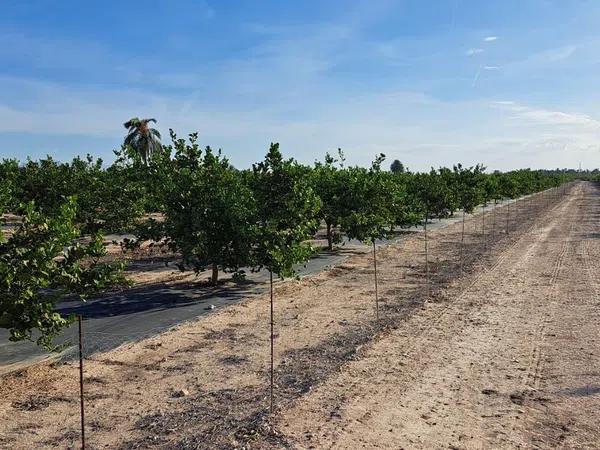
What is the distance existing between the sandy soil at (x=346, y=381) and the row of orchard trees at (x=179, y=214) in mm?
1219

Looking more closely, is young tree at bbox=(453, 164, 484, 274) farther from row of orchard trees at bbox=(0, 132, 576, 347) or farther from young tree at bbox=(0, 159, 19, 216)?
young tree at bbox=(0, 159, 19, 216)

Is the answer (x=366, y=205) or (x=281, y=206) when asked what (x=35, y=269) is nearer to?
(x=281, y=206)

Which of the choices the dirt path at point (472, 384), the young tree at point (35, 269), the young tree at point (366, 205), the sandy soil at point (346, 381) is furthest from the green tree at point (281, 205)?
the young tree at point (35, 269)

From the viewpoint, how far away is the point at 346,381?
8086 millimetres

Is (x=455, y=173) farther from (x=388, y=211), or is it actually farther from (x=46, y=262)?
(x=46, y=262)

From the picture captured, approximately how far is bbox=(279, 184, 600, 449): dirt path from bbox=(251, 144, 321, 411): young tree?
3.83 metres

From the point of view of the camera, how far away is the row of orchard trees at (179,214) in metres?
7.22

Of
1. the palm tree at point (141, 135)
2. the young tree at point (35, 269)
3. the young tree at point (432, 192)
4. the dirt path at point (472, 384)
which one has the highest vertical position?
the palm tree at point (141, 135)

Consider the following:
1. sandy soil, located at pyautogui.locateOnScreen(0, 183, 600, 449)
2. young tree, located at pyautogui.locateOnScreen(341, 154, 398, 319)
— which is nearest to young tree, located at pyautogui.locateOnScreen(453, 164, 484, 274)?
young tree, located at pyautogui.locateOnScreen(341, 154, 398, 319)

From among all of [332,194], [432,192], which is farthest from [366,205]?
[432,192]

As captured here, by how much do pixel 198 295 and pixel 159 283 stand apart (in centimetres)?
217

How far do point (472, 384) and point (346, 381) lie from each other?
72.6 inches

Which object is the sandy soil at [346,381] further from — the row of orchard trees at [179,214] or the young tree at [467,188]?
the young tree at [467,188]

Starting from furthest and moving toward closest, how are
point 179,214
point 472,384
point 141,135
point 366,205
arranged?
1. point 141,135
2. point 366,205
3. point 179,214
4. point 472,384
